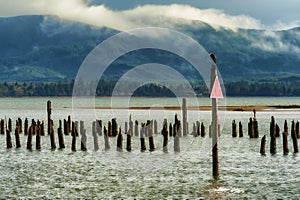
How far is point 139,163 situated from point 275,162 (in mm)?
10401

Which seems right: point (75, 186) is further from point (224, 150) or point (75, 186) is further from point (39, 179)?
point (224, 150)

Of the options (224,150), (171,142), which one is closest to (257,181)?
(224,150)

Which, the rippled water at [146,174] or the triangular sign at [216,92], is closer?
the rippled water at [146,174]

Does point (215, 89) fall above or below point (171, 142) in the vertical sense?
above

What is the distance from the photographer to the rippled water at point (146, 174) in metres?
30.5

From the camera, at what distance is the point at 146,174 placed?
36906 millimetres

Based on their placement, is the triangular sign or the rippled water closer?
the rippled water

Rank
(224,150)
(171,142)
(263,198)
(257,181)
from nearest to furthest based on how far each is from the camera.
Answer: (263,198)
(257,181)
(224,150)
(171,142)

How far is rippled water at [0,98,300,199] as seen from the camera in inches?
1203

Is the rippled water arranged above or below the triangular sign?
below

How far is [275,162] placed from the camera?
4156 cm

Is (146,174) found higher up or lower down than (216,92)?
lower down

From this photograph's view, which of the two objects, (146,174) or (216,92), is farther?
(146,174)

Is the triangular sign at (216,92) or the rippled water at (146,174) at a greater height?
the triangular sign at (216,92)
